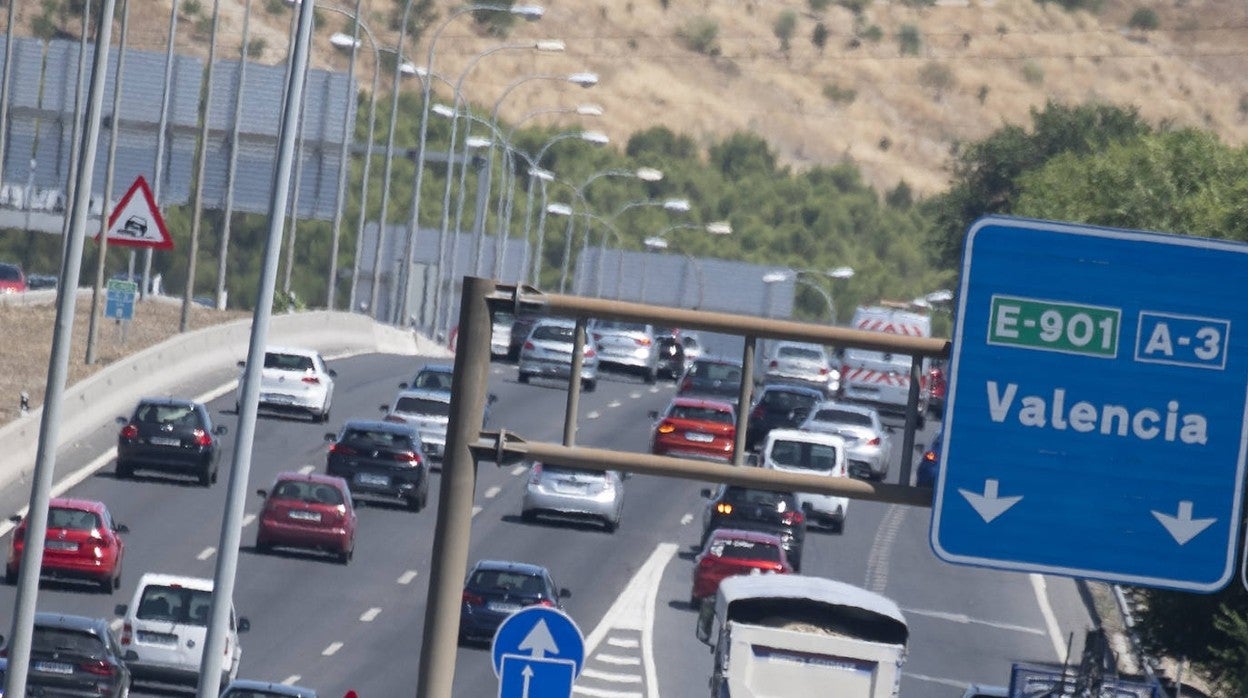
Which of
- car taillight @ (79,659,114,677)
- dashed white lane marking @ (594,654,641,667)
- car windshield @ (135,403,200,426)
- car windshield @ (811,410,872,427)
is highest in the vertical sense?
car windshield @ (811,410,872,427)

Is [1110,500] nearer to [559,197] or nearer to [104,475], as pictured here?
[104,475]

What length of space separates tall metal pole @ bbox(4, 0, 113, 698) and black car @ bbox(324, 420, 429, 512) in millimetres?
24208

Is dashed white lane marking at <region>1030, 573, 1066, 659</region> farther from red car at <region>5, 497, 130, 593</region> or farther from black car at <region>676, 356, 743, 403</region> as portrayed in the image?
black car at <region>676, 356, 743, 403</region>

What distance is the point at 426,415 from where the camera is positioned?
5269 centimetres

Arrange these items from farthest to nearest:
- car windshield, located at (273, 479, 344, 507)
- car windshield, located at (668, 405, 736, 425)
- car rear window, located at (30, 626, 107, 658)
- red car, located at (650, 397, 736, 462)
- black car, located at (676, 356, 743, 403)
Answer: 1. black car, located at (676, 356, 743, 403)
2. car windshield, located at (668, 405, 736, 425)
3. red car, located at (650, 397, 736, 462)
4. car windshield, located at (273, 479, 344, 507)
5. car rear window, located at (30, 626, 107, 658)

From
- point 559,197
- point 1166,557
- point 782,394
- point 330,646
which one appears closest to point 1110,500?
point 1166,557

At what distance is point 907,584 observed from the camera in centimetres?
4694

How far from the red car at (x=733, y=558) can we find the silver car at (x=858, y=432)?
10612mm

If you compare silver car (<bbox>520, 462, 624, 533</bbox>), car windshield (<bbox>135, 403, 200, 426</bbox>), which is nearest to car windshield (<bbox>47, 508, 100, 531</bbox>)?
car windshield (<bbox>135, 403, 200, 426</bbox>)

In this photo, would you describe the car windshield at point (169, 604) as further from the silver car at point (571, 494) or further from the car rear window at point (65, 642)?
the silver car at point (571, 494)

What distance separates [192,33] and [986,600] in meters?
158

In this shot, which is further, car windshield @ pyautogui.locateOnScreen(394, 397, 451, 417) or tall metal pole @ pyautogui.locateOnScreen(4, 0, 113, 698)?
car windshield @ pyautogui.locateOnScreen(394, 397, 451, 417)

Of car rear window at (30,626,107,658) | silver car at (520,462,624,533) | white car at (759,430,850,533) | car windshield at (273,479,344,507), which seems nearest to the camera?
car rear window at (30,626,107,658)

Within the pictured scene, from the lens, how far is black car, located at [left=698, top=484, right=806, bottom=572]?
151ft
